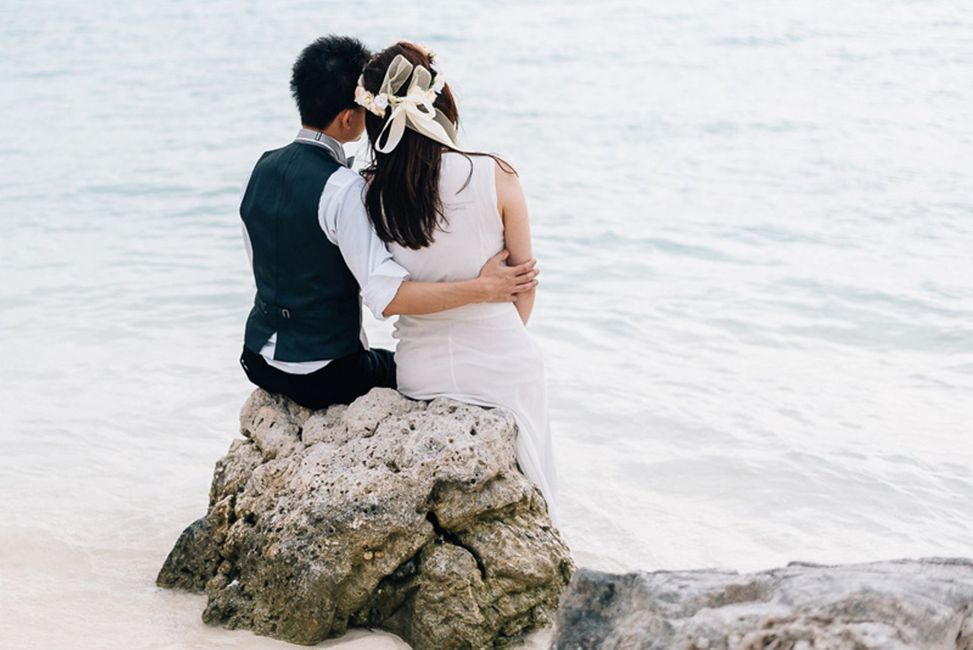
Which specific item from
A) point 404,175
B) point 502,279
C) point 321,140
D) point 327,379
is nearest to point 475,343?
point 502,279

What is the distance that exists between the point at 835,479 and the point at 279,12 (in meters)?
21.7

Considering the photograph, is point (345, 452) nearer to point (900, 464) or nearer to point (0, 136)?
point (900, 464)

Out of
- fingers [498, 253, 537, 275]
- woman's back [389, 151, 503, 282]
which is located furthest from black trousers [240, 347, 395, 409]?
fingers [498, 253, 537, 275]

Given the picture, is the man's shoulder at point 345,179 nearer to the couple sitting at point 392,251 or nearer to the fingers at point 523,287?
the couple sitting at point 392,251

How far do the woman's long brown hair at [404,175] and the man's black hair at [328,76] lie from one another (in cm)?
15

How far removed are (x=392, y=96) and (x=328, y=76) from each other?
0.34 m

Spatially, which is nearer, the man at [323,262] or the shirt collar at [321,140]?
the man at [323,262]

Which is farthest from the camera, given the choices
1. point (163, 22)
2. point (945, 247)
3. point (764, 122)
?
point (163, 22)

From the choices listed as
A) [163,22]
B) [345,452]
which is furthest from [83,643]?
[163,22]

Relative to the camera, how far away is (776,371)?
7504 millimetres

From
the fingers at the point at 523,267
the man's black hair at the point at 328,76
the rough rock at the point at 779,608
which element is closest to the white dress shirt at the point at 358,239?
the man's black hair at the point at 328,76

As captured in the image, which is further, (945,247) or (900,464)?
(945,247)

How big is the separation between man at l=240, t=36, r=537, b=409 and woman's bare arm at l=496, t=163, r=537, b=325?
0.04 meters

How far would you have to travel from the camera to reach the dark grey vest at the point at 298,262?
3840 millimetres
